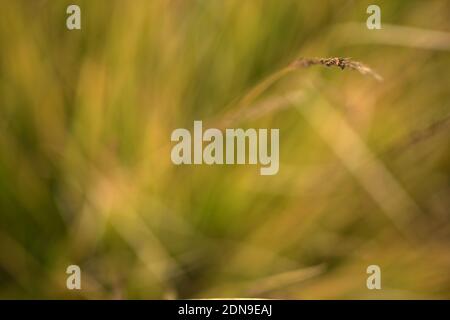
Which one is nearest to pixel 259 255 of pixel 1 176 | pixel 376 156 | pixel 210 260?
pixel 210 260

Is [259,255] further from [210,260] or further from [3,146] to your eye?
[3,146]

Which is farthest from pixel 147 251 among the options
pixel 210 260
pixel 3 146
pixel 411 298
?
pixel 411 298

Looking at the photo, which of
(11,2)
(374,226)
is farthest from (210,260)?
(11,2)
